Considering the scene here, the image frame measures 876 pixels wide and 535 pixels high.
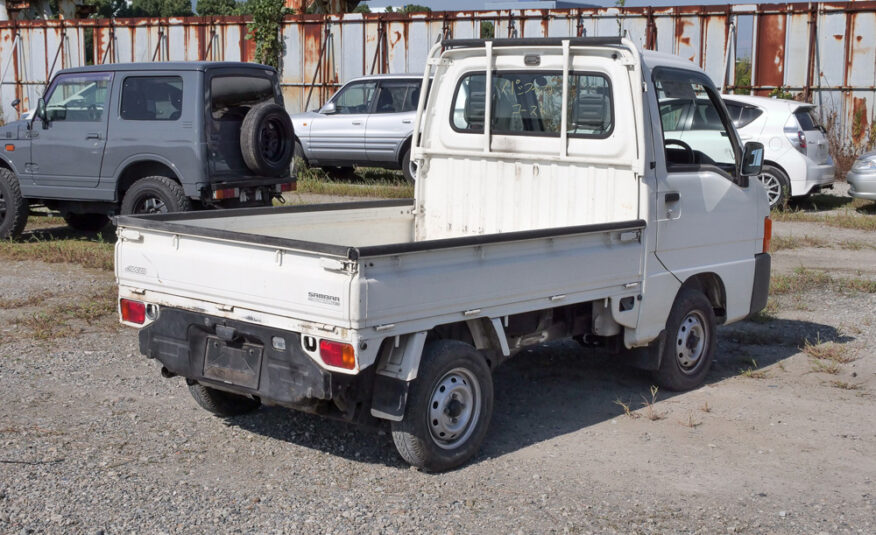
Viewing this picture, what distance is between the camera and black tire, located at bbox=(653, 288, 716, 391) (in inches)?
260

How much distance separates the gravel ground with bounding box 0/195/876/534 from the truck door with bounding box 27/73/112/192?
4044mm

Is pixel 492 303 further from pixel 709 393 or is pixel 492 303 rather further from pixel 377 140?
pixel 377 140

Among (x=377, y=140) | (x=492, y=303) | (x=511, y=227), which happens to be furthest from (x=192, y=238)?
(x=377, y=140)

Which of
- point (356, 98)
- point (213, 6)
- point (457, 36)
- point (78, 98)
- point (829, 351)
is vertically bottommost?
point (829, 351)

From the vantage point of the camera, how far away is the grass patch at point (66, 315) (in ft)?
26.0

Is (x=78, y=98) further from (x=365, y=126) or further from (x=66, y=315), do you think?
(x=365, y=126)

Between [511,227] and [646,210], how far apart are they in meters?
0.92

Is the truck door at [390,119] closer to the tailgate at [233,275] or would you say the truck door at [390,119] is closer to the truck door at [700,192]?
the truck door at [700,192]

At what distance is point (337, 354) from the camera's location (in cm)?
468

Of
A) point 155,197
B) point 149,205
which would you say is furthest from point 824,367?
point 149,205

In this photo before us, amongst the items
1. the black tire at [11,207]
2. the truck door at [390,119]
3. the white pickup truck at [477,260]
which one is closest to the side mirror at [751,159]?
the white pickup truck at [477,260]

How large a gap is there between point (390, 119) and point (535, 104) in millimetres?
10958

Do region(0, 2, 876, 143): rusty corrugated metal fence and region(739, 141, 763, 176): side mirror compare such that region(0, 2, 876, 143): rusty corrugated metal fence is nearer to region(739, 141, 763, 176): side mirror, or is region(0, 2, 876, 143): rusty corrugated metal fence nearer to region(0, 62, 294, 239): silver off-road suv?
region(0, 62, 294, 239): silver off-road suv

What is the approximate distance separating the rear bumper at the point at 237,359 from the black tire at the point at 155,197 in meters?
5.30
